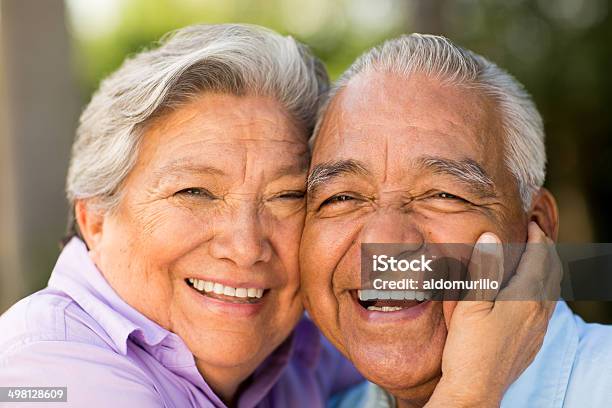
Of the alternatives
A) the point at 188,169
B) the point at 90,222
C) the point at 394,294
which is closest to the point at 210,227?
the point at 188,169

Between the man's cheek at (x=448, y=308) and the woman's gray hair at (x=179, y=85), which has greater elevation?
the woman's gray hair at (x=179, y=85)

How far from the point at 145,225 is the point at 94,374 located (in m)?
0.57

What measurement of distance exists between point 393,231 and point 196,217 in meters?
0.66

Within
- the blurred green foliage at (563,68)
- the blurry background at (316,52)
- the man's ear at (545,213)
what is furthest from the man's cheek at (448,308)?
the blurred green foliage at (563,68)

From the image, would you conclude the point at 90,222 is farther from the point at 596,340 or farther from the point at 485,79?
the point at 596,340

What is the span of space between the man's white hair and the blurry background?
1171 millimetres

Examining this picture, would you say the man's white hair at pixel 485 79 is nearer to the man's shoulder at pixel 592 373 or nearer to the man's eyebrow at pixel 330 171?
the man's eyebrow at pixel 330 171

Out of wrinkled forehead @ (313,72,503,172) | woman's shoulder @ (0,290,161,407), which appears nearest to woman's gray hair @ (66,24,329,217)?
wrinkled forehead @ (313,72,503,172)

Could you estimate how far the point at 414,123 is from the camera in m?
2.34

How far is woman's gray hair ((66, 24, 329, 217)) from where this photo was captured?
2465mm

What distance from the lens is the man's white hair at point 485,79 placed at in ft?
8.02

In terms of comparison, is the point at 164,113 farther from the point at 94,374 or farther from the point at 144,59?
the point at 94,374

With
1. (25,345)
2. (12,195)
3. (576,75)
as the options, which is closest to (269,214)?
(25,345)

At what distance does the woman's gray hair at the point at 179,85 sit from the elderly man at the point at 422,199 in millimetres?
236
